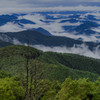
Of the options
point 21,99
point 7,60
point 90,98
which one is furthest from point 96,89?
point 7,60

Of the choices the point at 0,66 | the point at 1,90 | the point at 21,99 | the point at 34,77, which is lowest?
the point at 0,66

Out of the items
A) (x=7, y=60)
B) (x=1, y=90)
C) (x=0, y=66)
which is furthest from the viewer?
(x=7, y=60)

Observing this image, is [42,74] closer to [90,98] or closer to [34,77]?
[34,77]

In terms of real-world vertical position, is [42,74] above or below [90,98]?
above

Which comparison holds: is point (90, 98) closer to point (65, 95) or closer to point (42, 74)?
point (65, 95)

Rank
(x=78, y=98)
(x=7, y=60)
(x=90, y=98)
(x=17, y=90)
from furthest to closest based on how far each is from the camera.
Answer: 1. (x=7, y=60)
2. (x=17, y=90)
3. (x=90, y=98)
4. (x=78, y=98)

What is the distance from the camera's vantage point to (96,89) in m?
50.6

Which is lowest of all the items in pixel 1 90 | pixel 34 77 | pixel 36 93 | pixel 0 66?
pixel 0 66

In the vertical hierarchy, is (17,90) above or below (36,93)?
below

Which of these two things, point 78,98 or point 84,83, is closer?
point 78,98

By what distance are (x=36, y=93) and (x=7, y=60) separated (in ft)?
609

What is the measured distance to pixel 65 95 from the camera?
171 ft

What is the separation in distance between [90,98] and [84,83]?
5.39m

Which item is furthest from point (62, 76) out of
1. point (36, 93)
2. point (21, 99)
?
point (36, 93)
